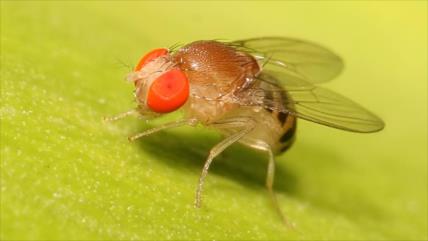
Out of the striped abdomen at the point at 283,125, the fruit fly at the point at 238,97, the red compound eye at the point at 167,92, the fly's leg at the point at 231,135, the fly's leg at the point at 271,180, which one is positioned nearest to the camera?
the red compound eye at the point at 167,92

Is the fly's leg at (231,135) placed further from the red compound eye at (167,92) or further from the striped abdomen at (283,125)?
the red compound eye at (167,92)

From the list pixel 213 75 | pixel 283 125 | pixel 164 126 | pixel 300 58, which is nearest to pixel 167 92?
pixel 164 126

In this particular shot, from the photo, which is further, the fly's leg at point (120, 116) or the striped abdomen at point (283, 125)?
the striped abdomen at point (283, 125)

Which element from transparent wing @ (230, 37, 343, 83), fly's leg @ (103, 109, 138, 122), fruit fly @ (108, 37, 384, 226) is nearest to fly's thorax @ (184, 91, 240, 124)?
fruit fly @ (108, 37, 384, 226)

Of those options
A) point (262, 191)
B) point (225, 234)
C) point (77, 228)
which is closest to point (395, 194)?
point (262, 191)

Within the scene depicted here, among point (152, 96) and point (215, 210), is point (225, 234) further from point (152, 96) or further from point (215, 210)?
point (152, 96)

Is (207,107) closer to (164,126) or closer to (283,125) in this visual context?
(164,126)

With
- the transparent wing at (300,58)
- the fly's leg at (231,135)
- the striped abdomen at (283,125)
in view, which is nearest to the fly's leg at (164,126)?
the fly's leg at (231,135)

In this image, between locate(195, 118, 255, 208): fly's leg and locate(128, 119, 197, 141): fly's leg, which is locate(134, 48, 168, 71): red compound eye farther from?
locate(195, 118, 255, 208): fly's leg
